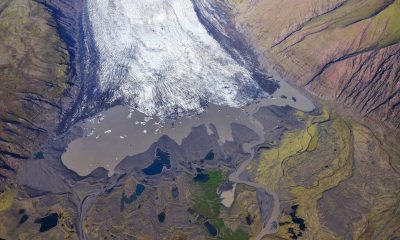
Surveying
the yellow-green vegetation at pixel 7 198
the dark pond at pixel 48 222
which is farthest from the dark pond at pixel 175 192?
the yellow-green vegetation at pixel 7 198

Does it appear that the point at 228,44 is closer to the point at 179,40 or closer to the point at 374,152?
the point at 179,40

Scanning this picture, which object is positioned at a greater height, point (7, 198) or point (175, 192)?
point (175, 192)

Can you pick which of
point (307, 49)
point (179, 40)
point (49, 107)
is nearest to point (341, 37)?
point (307, 49)

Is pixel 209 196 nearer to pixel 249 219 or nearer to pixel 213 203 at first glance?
pixel 213 203

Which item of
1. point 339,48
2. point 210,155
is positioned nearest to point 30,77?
point 210,155

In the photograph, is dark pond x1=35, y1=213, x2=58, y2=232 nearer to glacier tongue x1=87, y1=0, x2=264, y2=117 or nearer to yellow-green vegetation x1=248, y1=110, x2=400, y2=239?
glacier tongue x1=87, y1=0, x2=264, y2=117

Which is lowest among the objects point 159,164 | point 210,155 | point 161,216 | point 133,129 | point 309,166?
point 133,129
